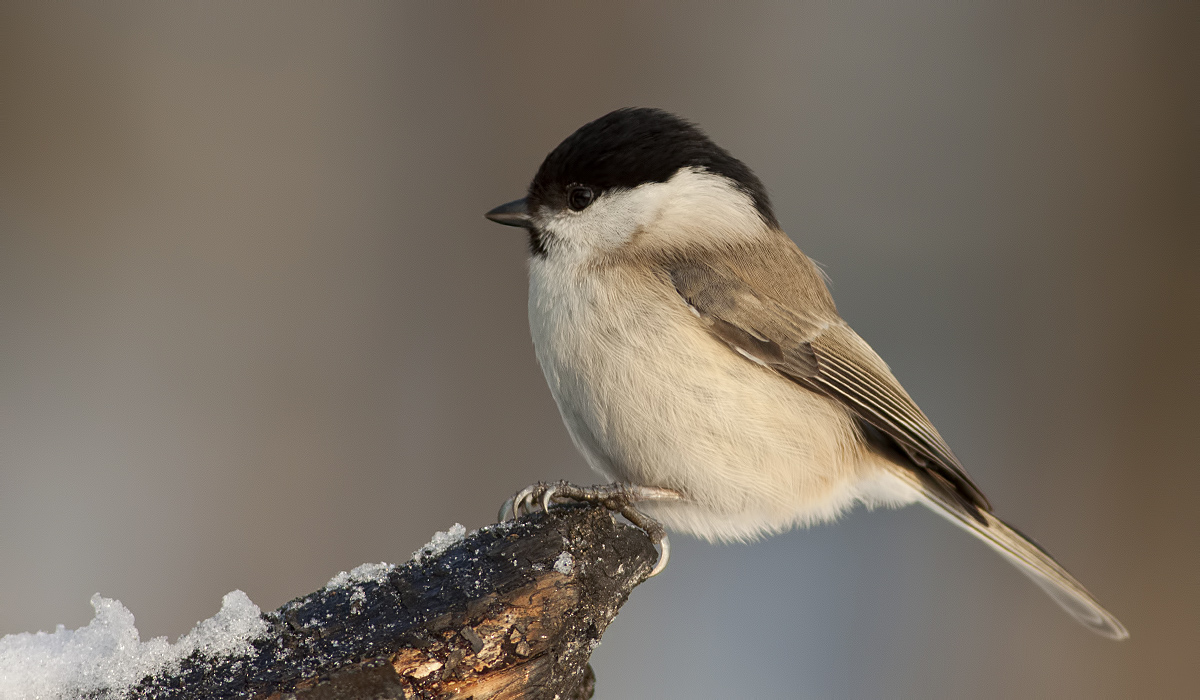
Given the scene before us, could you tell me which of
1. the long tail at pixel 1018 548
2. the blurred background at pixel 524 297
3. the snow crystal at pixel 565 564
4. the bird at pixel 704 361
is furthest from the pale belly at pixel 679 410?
the blurred background at pixel 524 297

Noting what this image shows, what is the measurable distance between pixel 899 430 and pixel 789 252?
1.42 ft

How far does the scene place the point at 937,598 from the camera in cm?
280

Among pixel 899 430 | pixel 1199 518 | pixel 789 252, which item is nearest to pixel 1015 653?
pixel 1199 518

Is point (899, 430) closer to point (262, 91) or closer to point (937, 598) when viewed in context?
point (937, 598)

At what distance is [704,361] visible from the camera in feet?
4.88

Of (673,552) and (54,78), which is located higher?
(54,78)

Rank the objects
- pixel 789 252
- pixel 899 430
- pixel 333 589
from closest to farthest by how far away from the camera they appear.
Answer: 1. pixel 333 589
2. pixel 899 430
3. pixel 789 252

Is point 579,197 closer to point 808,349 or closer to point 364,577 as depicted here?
point 808,349

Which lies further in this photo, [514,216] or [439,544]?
[514,216]

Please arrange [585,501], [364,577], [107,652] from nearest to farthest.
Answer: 1. [107,652]
2. [364,577]
3. [585,501]

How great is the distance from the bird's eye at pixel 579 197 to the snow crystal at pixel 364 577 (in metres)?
0.88

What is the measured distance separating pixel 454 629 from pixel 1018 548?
1.27 meters

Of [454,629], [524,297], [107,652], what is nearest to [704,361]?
[454,629]

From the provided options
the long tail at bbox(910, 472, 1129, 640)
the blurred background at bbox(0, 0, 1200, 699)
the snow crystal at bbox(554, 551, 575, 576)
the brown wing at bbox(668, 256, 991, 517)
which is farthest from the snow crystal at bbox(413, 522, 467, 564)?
the blurred background at bbox(0, 0, 1200, 699)
